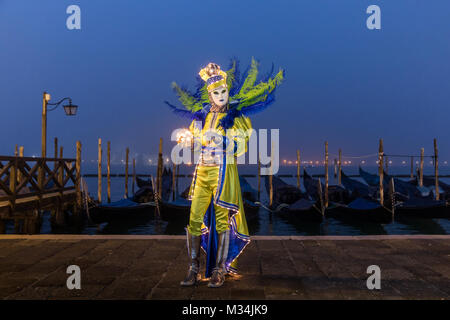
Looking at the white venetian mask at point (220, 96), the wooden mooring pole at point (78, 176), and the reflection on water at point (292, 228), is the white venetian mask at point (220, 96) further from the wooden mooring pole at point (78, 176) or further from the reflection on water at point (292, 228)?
the wooden mooring pole at point (78, 176)

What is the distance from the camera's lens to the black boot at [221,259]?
2.86 meters

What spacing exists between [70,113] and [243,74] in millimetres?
8650

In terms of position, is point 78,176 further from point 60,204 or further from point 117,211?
point 117,211

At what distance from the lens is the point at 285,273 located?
10.5ft

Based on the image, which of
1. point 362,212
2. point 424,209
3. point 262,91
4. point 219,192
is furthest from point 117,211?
point 424,209

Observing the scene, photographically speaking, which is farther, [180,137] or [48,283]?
[180,137]

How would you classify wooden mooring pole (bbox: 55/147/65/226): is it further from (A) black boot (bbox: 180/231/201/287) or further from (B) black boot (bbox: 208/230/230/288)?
(B) black boot (bbox: 208/230/230/288)

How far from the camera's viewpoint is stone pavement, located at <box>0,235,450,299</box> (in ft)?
8.76

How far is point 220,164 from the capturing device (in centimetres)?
302

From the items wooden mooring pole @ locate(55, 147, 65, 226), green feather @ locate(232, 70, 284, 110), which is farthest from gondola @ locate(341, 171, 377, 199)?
green feather @ locate(232, 70, 284, 110)

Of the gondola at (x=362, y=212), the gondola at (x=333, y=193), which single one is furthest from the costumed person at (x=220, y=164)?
the gondola at (x=333, y=193)

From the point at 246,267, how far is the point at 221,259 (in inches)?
22.4
